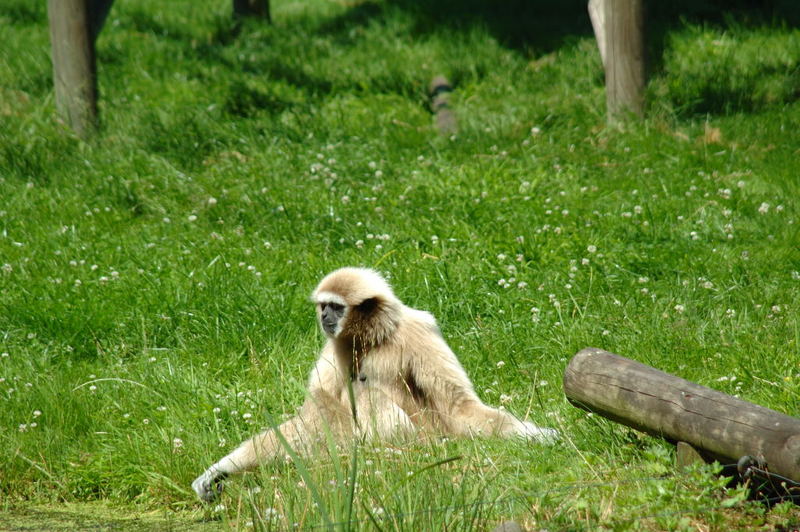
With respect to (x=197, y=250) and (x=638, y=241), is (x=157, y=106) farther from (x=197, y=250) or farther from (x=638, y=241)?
(x=638, y=241)

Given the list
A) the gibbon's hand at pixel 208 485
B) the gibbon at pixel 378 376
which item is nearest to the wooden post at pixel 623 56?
the gibbon at pixel 378 376

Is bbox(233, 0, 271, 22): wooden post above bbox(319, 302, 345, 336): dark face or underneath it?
above

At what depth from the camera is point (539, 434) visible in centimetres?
443

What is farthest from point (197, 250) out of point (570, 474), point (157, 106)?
point (570, 474)

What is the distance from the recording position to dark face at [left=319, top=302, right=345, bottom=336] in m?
5.08

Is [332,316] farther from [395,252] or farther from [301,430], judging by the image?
[395,252]

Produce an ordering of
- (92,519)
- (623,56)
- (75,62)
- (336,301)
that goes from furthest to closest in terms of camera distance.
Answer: (75,62) → (623,56) → (336,301) → (92,519)

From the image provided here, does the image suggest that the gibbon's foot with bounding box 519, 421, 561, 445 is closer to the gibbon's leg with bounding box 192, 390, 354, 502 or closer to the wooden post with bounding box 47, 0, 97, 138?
the gibbon's leg with bounding box 192, 390, 354, 502

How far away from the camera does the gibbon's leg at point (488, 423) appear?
175 inches

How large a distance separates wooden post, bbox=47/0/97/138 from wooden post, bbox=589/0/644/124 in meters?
5.31

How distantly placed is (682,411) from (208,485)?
2.41 m

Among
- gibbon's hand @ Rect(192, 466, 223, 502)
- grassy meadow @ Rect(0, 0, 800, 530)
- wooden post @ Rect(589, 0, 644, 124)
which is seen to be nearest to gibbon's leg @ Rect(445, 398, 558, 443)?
grassy meadow @ Rect(0, 0, 800, 530)

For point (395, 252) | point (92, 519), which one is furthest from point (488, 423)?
point (395, 252)

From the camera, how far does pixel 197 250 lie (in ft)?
23.9
